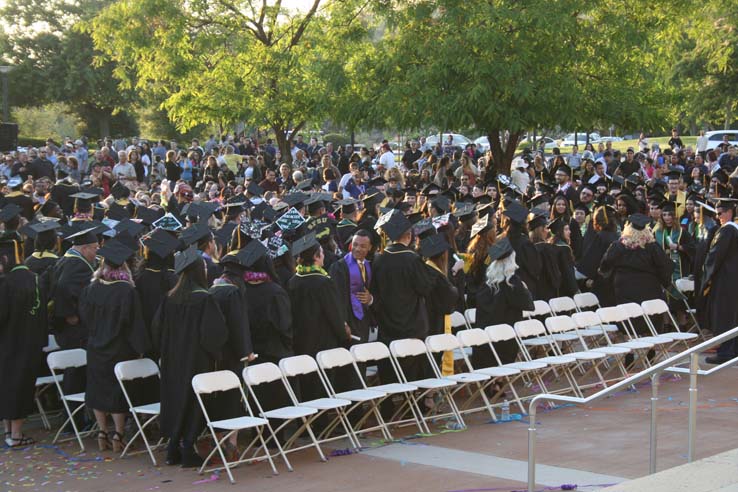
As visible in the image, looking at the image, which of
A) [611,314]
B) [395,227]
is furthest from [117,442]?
[611,314]

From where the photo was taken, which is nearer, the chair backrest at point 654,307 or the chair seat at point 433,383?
the chair seat at point 433,383

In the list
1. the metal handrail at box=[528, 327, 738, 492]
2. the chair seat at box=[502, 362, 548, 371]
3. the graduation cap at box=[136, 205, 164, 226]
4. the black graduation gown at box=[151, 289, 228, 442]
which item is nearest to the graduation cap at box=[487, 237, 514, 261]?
the chair seat at box=[502, 362, 548, 371]

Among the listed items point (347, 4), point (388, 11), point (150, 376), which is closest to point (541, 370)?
point (150, 376)

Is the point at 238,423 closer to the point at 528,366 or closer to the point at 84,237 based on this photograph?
the point at 84,237

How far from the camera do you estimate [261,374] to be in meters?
8.24

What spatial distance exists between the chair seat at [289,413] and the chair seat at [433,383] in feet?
4.07

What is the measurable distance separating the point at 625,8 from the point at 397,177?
6173 mm

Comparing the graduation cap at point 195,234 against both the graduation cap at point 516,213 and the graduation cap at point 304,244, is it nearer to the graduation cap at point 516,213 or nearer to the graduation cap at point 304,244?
the graduation cap at point 304,244

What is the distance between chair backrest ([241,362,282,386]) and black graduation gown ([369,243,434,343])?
1.74m

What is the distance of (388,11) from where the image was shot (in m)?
20.3

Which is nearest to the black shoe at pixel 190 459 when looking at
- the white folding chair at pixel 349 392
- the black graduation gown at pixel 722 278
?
the white folding chair at pixel 349 392

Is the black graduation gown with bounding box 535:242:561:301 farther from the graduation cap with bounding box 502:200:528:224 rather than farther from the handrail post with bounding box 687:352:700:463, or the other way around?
the handrail post with bounding box 687:352:700:463

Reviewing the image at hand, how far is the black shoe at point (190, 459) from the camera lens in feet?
27.0

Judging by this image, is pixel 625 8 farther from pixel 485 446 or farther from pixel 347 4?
pixel 485 446
